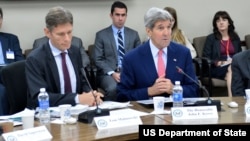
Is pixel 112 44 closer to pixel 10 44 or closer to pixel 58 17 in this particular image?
pixel 10 44

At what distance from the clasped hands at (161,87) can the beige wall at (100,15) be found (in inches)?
107

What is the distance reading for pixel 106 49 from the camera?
531 cm

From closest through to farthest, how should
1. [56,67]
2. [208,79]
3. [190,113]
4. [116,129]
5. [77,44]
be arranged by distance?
[116,129], [190,113], [56,67], [77,44], [208,79]

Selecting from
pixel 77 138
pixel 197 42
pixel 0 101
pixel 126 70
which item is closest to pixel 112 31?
pixel 197 42

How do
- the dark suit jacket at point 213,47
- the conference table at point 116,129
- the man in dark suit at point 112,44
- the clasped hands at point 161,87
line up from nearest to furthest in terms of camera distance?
the conference table at point 116,129, the clasped hands at point 161,87, the man in dark suit at point 112,44, the dark suit jacket at point 213,47

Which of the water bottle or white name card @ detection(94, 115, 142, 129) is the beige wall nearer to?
the water bottle

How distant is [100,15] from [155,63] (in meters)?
2.60

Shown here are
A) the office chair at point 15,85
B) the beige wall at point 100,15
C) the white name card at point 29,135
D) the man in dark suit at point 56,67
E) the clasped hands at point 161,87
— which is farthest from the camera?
the beige wall at point 100,15

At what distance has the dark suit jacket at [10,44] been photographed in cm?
507

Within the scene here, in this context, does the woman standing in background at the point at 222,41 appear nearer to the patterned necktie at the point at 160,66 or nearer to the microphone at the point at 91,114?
the patterned necktie at the point at 160,66

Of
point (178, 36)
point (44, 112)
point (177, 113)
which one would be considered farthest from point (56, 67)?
point (178, 36)

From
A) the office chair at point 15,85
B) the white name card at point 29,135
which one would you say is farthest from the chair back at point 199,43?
the white name card at point 29,135

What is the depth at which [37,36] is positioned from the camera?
5.44 m

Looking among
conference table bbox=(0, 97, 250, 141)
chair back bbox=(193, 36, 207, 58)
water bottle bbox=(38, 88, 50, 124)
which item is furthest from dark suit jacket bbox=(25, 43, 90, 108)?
chair back bbox=(193, 36, 207, 58)
